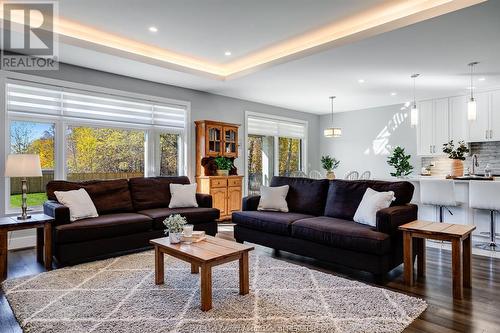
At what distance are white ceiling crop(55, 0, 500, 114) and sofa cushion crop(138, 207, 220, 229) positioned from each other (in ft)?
7.22

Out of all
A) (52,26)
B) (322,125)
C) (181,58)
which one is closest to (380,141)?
(322,125)

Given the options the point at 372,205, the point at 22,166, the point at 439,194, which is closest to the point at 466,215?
the point at 439,194

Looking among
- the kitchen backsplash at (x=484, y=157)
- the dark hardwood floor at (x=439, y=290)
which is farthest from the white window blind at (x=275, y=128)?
the dark hardwood floor at (x=439, y=290)

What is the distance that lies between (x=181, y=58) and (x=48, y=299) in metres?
3.80

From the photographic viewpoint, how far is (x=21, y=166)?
11.4 ft

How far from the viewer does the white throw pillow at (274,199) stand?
439 centimetres

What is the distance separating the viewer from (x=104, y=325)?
221 cm

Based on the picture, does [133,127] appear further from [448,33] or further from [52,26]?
[448,33]

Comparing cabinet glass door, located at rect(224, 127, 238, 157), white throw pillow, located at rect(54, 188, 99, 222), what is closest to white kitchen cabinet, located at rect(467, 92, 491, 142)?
cabinet glass door, located at rect(224, 127, 238, 157)

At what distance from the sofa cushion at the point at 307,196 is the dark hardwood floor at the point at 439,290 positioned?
0.67 meters

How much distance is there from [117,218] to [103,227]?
11.0 inches

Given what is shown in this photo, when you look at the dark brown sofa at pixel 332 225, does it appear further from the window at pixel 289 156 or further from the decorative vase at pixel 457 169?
the window at pixel 289 156

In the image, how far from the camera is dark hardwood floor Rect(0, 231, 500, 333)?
223 cm

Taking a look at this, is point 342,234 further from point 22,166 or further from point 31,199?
point 31,199
